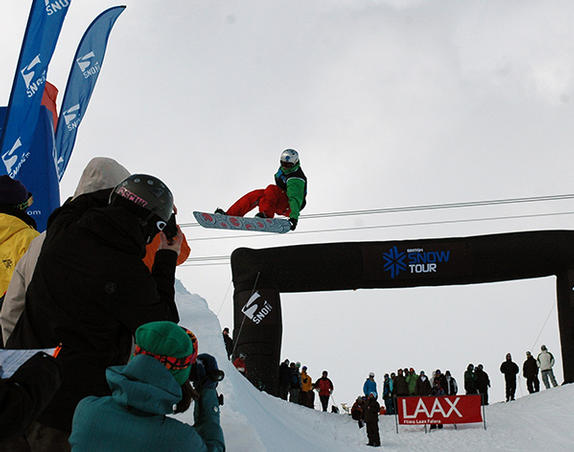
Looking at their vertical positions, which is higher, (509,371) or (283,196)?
(283,196)

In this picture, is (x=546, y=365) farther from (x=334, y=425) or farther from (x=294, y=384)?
(x=294, y=384)

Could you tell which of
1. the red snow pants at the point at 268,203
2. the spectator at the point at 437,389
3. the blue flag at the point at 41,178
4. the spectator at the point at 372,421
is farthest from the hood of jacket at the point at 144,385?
the spectator at the point at 437,389

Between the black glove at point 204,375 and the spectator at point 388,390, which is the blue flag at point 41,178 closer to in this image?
the black glove at point 204,375

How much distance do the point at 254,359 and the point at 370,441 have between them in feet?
9.47

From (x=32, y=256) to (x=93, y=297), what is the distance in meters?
0.37

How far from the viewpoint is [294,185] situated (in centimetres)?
758

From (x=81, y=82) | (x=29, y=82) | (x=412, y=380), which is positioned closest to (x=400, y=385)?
(x=412, y=380)

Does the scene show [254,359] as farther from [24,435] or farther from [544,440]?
[24,435]

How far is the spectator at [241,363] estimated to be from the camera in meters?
11.8

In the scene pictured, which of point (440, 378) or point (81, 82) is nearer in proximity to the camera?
point (81, 82)

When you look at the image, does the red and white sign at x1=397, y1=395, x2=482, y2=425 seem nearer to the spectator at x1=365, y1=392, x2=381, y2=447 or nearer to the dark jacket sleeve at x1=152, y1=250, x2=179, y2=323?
the spectator at x1=365, y1=392, x2=381, y2=447

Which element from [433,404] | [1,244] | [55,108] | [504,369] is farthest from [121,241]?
[504,369]

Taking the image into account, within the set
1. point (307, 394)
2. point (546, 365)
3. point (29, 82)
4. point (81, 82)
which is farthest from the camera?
point (307, 394)

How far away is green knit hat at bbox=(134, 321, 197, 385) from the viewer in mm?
1530
